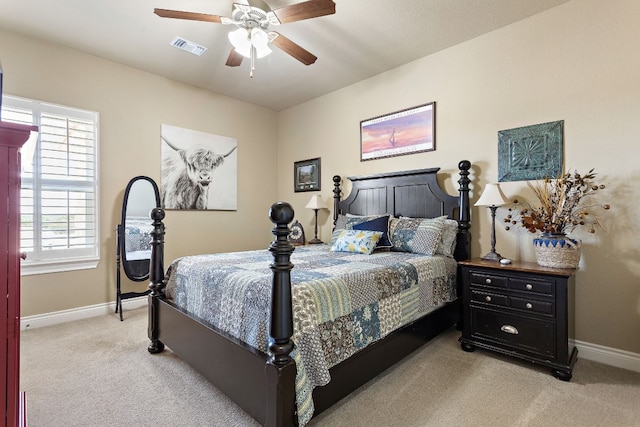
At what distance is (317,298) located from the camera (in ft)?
5.44

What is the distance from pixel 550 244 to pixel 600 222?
1.62ft

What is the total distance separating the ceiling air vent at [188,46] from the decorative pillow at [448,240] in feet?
10.1

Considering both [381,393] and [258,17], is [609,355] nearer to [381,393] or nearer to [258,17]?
[381,393]

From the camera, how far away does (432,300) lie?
2.54 m

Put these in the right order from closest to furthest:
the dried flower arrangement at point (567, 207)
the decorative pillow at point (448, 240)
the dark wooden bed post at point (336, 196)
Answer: the dried flower arrangement at point (567, 207)
the decorative pillow at point (448, 240)
the dark wooden bed post at point (336, 196)

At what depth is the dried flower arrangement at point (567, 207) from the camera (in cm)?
238

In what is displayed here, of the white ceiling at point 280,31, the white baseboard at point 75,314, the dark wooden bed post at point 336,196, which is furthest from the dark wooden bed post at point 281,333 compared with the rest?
the white baseboard at point 75,314

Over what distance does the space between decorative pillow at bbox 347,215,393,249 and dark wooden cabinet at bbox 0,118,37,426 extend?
266 cm

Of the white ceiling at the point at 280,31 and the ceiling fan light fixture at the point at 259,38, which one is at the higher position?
the white ceiling at the point at 280,31

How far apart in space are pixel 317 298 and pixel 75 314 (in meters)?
3.08

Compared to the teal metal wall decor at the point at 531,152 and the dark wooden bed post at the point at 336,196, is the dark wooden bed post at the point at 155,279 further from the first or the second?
the teal metal wall decor at the point at 531,152

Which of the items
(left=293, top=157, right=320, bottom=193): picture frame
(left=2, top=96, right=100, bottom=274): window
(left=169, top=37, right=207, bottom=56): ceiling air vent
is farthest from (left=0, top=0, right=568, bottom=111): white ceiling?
(left=293, top=157, right=320, bottom=193): picture frame

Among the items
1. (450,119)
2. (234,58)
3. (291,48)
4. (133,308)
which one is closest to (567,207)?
(450,119)

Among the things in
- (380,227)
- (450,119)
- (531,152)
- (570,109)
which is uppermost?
(450,119)
